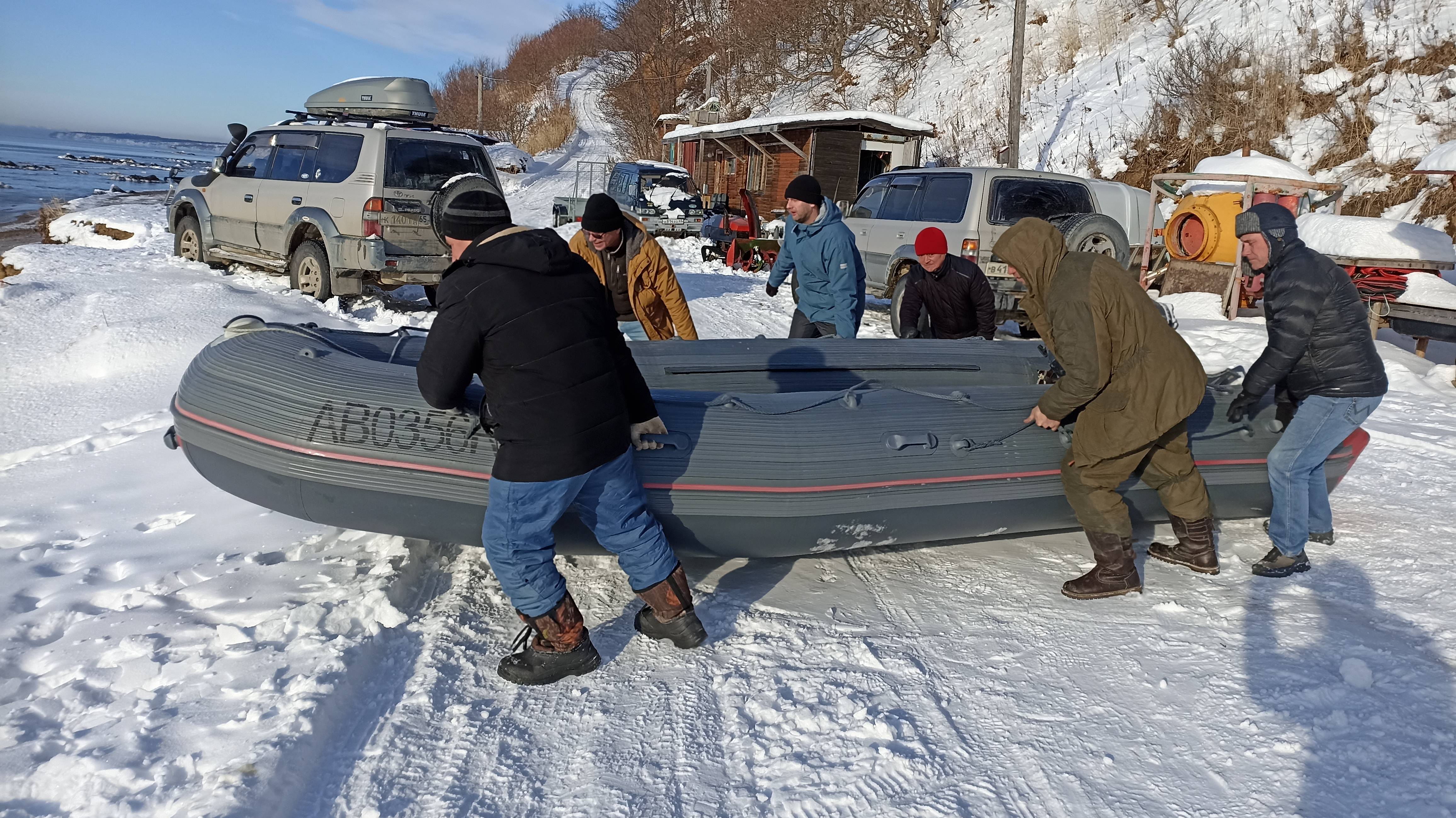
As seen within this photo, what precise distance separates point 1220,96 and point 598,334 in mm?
17147

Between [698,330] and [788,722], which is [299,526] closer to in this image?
[788,722]

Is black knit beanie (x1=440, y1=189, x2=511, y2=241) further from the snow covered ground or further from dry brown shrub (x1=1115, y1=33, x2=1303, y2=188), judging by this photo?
dry brown shrub (x1=1115, y1=33, x2=1303, y2=188)

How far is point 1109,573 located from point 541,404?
2.55 m

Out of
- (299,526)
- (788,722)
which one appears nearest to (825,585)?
(788,722)

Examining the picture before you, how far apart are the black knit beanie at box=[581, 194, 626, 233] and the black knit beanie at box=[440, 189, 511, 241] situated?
198cm

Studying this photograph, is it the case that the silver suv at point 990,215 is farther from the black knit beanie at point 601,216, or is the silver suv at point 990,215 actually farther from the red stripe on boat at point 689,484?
the red stripe on boat at point 689,484

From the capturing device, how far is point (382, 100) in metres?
8.91

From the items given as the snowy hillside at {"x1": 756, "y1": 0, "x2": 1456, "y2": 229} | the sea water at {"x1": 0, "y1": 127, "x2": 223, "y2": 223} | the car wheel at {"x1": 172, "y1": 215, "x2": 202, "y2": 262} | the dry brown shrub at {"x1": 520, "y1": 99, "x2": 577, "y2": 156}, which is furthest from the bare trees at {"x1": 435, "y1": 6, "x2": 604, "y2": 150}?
the car wheel at {"x1": 172, "y1": 215, "x2": 202, "y2": 262}

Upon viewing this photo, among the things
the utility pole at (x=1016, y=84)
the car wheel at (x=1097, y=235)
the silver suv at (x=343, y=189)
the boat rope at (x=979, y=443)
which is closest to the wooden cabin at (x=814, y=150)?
the utility pole at (x=1016, y=84)

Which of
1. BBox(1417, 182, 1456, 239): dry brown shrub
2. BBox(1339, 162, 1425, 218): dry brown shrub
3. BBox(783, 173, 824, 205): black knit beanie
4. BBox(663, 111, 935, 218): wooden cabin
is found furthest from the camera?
BBox(663, 111, 935, 218): wooden cabin

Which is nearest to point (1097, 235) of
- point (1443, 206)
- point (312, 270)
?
point (1443, 206)

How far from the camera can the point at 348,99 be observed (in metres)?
9.04

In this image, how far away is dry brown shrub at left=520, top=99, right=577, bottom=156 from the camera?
45188mm

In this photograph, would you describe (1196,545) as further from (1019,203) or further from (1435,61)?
(1435,61)
